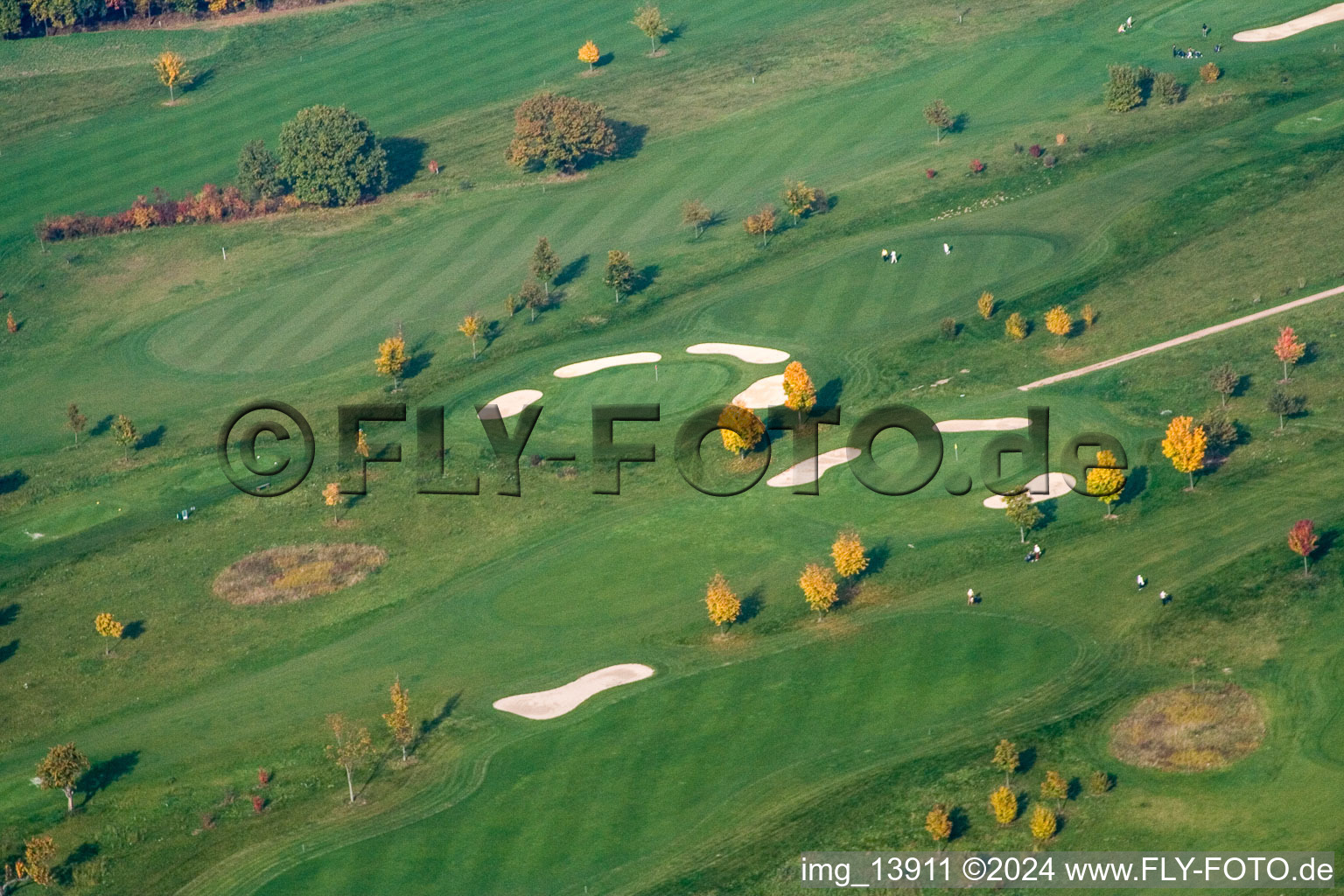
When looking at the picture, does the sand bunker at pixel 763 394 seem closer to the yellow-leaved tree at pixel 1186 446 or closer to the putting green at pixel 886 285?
the putting green at pixel 886 285

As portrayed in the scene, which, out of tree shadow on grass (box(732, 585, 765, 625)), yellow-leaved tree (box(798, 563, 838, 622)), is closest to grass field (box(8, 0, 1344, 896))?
tree shadow on grass (box(732, 585, 765, 625))

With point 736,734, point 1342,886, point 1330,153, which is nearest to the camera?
point 1342,886

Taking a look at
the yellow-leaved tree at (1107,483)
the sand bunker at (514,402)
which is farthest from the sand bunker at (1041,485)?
the sand bunker at (514,402)

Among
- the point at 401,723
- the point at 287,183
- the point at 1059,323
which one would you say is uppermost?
the point at 287,183

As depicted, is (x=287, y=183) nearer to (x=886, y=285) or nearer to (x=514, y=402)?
(x=514, y=402)

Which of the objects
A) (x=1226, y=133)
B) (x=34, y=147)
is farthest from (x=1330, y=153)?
(x=34, y=147)

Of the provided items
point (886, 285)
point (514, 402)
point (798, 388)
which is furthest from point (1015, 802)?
point (886, 285)

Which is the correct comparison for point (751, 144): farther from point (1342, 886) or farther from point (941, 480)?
point (1342, 886)

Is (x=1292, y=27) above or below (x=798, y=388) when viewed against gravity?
above
